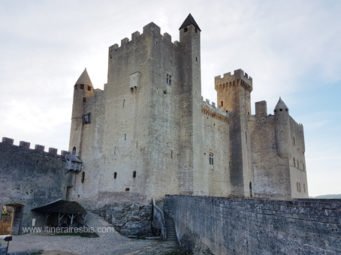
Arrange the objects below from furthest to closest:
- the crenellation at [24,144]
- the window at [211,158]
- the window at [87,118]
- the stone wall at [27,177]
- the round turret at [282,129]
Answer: the round turret at [282,129]
the window at [211,158]
the window at [87,118]
the crenellation at [24,144]
the stone wall at [27,177]

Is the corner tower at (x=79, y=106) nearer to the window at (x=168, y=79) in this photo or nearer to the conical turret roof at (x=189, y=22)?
the window at (x=168, y=79)

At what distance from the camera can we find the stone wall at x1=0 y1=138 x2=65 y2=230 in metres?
19.6

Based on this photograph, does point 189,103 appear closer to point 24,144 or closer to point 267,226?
point 24,144

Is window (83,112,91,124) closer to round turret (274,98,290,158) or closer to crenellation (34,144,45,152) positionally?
crenellation (34,144,45,152)

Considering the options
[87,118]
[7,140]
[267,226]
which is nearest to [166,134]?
[87,118]

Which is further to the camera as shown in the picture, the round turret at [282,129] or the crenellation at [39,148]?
the round turret at [282,129]

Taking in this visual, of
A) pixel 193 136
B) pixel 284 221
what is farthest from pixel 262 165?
pixel 284 221

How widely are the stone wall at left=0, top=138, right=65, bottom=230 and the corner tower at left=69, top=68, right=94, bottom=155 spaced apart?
3931 mm

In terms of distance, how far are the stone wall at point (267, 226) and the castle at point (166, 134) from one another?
377 inches

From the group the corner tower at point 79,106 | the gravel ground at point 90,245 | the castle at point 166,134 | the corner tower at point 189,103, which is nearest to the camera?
the gravel ground at point 90,245

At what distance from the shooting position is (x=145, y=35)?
2259 centimetres

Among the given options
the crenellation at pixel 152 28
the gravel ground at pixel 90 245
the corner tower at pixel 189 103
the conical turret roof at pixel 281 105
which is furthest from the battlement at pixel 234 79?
the gravel ground at pixel 90 245

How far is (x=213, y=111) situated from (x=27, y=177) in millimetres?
17330

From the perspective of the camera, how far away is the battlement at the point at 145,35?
22422mm
